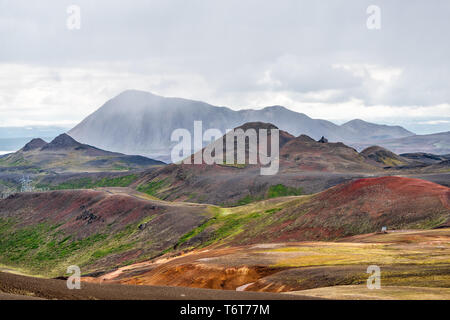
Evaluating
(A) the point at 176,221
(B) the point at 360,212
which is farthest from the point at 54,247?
(B) the point at 360,212

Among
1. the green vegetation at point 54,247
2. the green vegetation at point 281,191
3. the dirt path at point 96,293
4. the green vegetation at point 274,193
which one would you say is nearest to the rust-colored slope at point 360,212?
the green vegetation at point 54,247

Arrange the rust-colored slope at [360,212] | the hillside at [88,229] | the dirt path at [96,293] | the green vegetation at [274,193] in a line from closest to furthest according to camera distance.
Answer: the dirt path at [96,293]
the rust-colored slope at [360,212]
the hillside at [88,229]
the green vegetation at [274,193]

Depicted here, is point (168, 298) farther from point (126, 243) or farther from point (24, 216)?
point (24, 216)

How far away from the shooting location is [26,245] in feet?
406

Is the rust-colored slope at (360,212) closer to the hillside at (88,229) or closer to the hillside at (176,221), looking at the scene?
the hillside at (176,221)

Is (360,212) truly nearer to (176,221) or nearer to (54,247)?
(176,221)

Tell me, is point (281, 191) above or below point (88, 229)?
above

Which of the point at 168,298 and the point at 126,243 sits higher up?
the point at 168,298

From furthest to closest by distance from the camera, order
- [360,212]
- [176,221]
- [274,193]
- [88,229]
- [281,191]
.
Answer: [281,191]
[274,193]
[88,229]
[176,221]
[360,212]

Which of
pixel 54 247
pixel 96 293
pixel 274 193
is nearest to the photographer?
pixel 96 293

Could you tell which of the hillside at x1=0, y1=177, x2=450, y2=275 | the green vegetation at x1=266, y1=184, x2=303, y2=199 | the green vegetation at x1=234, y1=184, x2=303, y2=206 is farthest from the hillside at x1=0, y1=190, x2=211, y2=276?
the green vegetation at x1=266, y1=184, x2=303, y2=199
